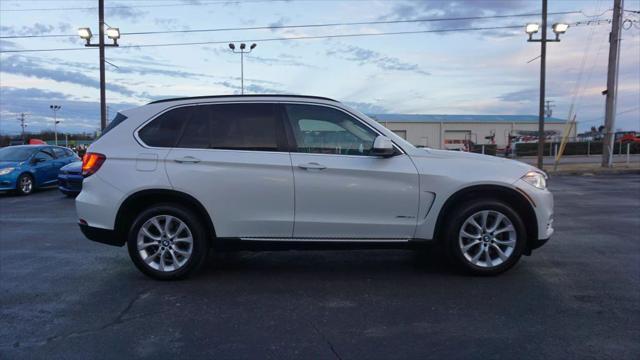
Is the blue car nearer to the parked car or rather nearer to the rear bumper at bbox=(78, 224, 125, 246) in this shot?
the parked car

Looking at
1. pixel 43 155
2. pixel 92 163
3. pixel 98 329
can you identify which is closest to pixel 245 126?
pixel 92 163

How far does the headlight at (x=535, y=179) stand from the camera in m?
5.28

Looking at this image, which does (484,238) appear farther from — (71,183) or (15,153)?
(15,153)

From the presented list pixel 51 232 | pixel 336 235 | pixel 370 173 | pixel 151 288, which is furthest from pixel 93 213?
pixel 51 232

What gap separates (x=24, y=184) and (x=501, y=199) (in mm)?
13647

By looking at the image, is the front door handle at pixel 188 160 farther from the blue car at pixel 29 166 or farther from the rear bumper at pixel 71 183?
the blue car at pixel 29 166

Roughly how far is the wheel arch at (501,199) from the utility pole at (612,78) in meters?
20.8

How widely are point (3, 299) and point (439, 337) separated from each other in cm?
406

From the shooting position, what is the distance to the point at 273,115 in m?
5.34

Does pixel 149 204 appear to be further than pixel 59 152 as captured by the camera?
No

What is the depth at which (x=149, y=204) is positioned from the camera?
17.6 feet

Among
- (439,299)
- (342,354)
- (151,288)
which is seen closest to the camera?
(342,354)

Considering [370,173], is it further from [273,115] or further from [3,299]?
[3,299]

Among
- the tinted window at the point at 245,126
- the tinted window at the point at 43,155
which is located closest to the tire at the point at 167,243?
the tinted window at the point at 245,126
